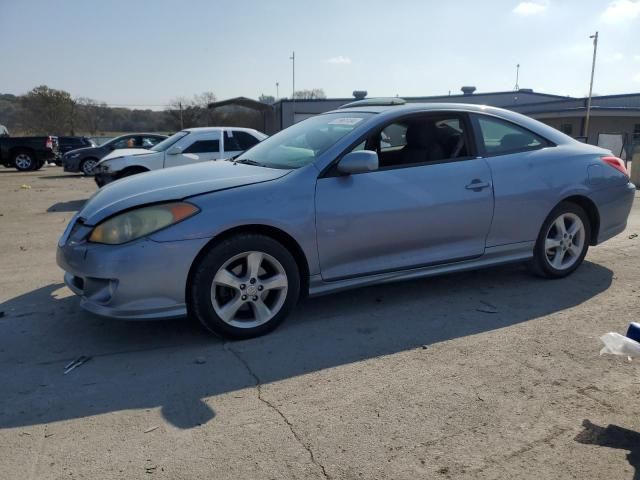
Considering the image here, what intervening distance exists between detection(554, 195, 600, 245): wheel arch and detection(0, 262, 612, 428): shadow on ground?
43cm

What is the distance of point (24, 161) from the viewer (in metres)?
21.8

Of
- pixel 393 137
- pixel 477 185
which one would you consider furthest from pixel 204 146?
pixel 477 185

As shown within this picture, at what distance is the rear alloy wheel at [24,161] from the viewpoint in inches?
851

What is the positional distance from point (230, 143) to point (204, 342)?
7.56 m

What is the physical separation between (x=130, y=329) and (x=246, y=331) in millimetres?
912

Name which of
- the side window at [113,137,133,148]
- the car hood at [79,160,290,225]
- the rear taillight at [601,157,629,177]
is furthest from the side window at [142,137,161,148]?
the rear taillight at [601,157,629,177]

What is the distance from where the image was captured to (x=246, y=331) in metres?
3.60

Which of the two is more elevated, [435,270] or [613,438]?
[435,270]

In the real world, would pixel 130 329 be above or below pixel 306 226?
below

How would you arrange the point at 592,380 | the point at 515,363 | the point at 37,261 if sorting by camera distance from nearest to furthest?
the point at 592,380
the point at 515,363
the point at 37,261

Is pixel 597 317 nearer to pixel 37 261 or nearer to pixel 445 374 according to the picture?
pixel 445 374

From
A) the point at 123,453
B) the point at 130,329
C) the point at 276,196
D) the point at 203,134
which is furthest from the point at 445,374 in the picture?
the point at 203,134

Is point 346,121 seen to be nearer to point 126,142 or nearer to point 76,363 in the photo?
point 76,363

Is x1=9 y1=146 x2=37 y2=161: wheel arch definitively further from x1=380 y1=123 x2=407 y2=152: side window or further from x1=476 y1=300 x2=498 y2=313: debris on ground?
x1=476 y1=300 x2=498 y2=313: debris on ground
